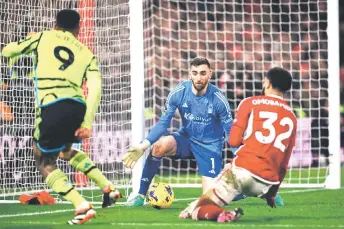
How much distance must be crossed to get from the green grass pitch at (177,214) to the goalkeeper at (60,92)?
46cm

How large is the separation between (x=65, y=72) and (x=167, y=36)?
10173 millimetres

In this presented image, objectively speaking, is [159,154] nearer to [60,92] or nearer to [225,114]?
[225,114]

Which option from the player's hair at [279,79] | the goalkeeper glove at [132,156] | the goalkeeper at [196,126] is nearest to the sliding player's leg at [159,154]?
the goalkeeper at [196,126]

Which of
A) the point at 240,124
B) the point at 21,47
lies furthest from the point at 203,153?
the point at 21,47

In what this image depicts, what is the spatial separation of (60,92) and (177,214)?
1.60 metres

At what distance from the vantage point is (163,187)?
9492 mm

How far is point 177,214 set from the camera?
8.86 meters

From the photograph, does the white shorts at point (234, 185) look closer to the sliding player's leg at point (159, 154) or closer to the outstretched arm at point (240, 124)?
the outstretched arm at point (240, 124)

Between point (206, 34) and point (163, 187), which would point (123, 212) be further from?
point (206, 34)

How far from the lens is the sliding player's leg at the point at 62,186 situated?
7.79 metres

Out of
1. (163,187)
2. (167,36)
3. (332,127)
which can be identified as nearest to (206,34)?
(167,36)

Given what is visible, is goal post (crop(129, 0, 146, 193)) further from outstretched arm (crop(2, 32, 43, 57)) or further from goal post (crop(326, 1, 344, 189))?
goal post (crop(326, 1, 344, 189))

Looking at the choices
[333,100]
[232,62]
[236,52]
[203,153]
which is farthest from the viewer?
[232,62]

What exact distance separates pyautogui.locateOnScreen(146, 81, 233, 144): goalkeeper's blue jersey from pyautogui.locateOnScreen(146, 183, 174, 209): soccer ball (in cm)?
59
